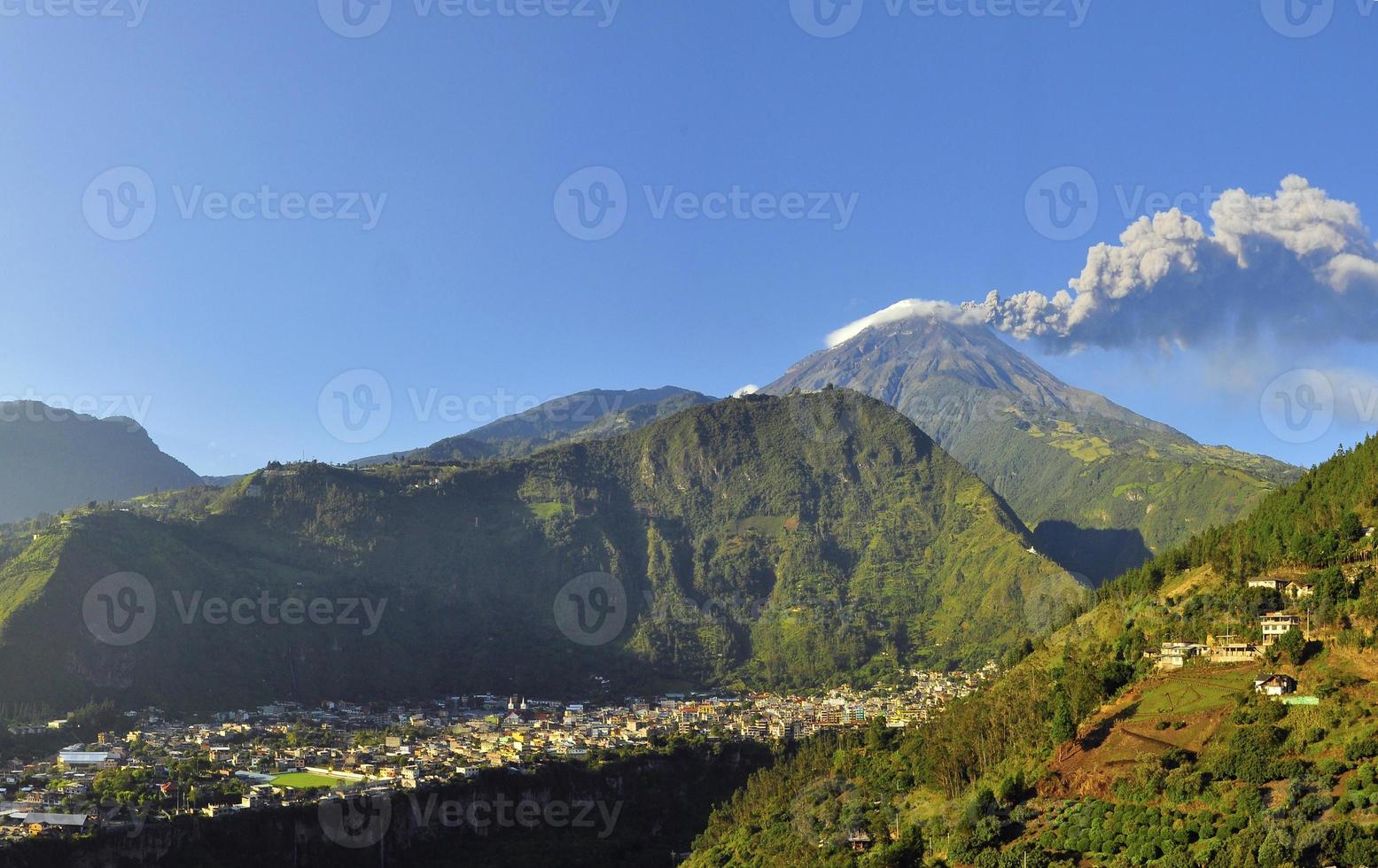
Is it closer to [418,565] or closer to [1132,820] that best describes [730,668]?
[418,565]

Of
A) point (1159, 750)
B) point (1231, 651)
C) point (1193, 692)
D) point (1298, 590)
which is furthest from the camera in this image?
point (1298, 590)

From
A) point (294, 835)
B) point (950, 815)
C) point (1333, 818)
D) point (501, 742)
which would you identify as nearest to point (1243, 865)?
point (1333, 818)

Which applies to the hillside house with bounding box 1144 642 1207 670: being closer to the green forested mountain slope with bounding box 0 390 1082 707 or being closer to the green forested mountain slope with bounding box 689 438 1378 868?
the green forested mountain slope with bounding box 689 438 1378 868

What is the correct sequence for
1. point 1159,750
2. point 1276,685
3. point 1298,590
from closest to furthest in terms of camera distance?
point 1159,750
point 1276,685
point 1298,590

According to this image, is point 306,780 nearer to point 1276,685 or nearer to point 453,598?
point 1276,685

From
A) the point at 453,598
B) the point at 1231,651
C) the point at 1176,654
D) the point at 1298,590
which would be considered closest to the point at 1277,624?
the point at 1231,651

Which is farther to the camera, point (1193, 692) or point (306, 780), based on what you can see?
point (306, 780)

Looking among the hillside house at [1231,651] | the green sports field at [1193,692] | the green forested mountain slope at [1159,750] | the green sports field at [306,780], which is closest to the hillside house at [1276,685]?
the green forested mountain slope at [1159,750]
